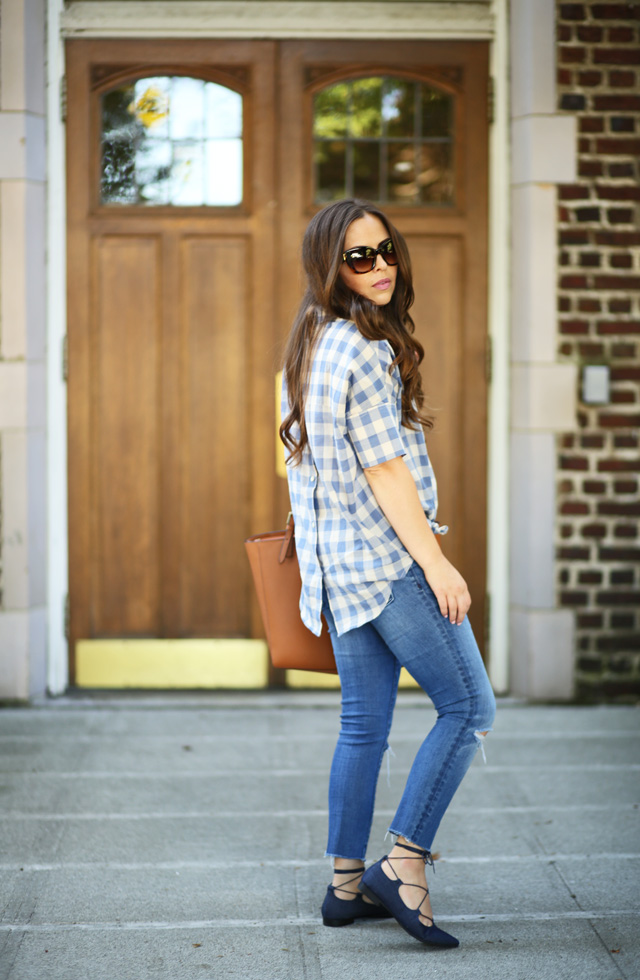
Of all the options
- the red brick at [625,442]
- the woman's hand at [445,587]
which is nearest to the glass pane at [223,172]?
the red brick at [625,442]

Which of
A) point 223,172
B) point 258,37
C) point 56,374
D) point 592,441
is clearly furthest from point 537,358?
point 56,374

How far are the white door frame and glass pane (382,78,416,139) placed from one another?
0.70ft

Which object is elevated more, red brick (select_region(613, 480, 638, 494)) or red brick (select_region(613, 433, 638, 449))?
red brick (select_region(613, 433, 638, 449))

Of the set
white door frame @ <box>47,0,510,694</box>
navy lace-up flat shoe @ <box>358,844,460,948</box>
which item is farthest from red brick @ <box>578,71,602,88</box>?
navy lace-up flat shoe @ <box>358,844,460,948</box>

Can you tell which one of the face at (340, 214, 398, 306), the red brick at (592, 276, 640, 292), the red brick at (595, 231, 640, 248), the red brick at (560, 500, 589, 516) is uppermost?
the red brick at (595, 231, 640, 248)

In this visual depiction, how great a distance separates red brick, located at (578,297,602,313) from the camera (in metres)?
4.73

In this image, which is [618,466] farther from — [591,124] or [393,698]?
[393,698]

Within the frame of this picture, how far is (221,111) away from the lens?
4848mm

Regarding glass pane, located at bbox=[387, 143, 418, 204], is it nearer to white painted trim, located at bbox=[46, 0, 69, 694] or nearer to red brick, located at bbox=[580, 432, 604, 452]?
red brick, located at bbox=[580, 432, 604, 452]

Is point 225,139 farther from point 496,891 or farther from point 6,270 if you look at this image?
point 496,891

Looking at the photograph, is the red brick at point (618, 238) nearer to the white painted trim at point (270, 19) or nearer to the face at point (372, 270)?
the white painted trim at point (270, 19)

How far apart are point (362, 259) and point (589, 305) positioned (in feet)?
8.16

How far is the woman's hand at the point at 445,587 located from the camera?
248 centimetres

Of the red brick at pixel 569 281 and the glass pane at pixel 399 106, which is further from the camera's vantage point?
the glass pane at pixel 399 106
